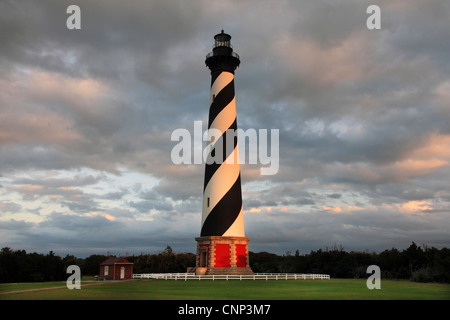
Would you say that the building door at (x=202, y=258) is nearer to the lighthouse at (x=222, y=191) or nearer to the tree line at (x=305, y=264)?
the lighthouse at (x=222, y=191)

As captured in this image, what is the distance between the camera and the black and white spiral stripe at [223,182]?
34500 millimetres

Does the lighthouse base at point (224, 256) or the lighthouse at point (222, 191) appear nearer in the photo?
the lighthouse base at point (224, 256)

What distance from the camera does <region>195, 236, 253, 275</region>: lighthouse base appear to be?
33.3 m

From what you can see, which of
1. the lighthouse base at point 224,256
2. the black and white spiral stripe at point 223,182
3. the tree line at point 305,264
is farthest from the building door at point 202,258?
the tree line at point 305,264

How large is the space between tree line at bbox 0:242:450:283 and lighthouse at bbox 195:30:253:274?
506 inches

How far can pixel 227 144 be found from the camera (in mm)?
35844

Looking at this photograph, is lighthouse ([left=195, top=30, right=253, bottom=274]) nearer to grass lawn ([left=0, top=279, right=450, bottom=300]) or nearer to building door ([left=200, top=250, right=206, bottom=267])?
building door ([left=200, top=250, right=206, bottom=267])

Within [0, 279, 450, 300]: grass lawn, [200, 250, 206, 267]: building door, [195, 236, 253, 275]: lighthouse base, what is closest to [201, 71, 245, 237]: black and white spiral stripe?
[195, 236, 253, 275]: lighthouse base

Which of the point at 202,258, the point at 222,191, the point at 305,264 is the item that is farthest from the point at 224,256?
the point at 305,264

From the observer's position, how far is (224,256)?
33.8 metres

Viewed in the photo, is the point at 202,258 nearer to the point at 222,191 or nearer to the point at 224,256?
the point at 224,256
